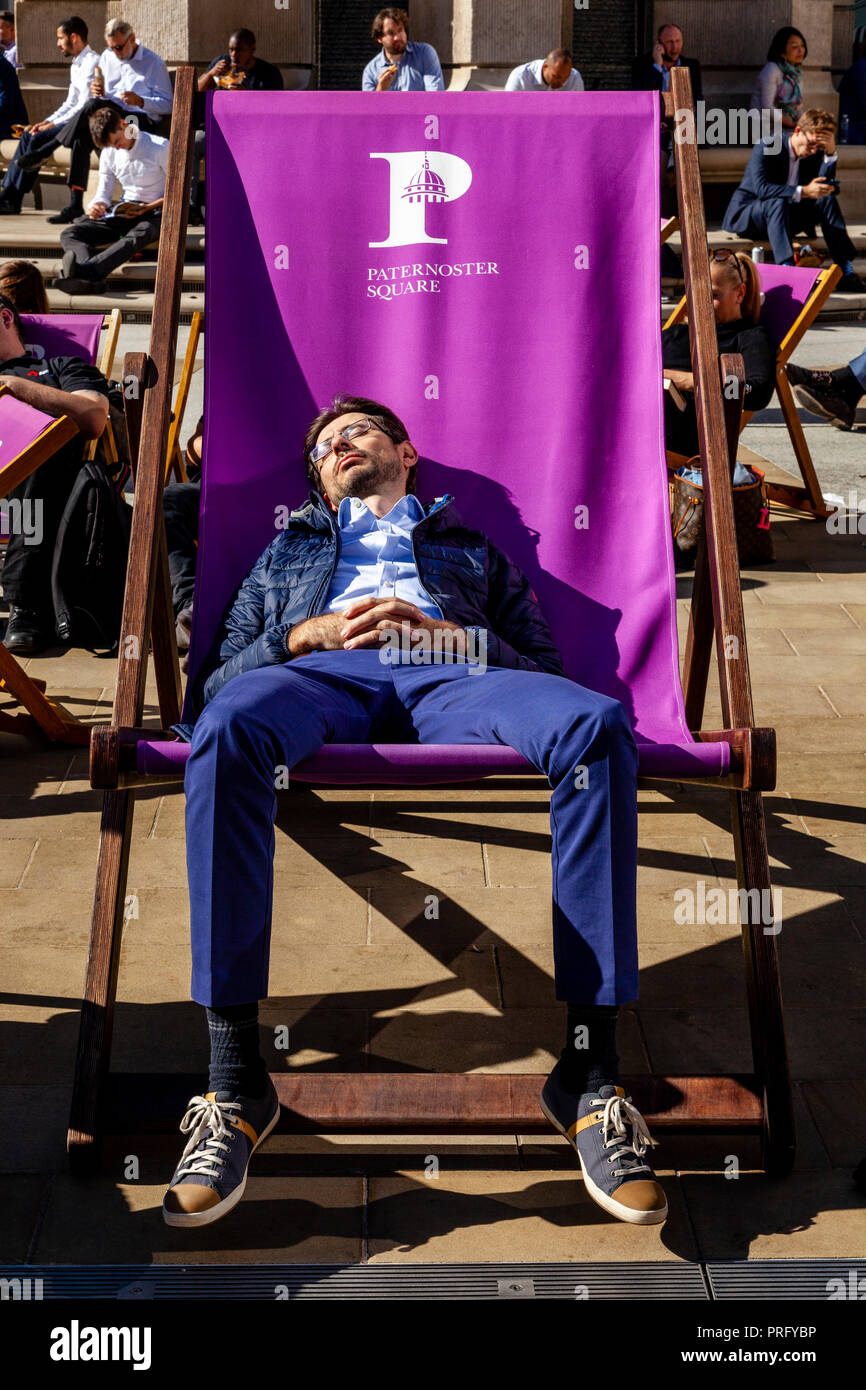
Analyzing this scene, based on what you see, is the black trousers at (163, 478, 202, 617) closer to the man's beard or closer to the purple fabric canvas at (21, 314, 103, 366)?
the purple fabric canvas at (21, 314, 103, 366)

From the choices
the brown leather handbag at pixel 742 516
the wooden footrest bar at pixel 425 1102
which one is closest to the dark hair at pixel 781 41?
Result: the brown leather handbag at pixel 742 516

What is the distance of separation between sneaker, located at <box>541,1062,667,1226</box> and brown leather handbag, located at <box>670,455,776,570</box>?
3.42 m

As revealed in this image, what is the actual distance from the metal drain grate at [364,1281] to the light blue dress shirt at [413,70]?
10699 mm

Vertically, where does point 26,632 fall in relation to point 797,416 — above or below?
below

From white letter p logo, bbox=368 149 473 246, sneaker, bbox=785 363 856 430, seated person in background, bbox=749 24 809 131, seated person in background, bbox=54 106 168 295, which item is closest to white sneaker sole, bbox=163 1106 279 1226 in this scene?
white letter p logo, bbox=368 149 473 246

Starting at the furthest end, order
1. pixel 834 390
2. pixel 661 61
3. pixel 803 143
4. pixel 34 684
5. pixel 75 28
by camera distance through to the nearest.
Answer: pixel 661 61, pixel 75 28, pixel 803 143, pixel 834 390, pixel 34 684

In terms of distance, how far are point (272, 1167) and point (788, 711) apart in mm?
2388

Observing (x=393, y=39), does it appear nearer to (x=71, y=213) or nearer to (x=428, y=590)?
(x=71, y=213)

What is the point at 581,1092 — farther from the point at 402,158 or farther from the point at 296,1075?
the point at 402,158

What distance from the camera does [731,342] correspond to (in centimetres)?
598

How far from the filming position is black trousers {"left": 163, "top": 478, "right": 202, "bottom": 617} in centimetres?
461

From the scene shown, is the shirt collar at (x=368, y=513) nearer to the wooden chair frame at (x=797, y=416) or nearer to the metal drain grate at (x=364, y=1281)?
the metal drain grate at (x=364, y=1281)

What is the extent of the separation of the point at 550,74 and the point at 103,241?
138 inches

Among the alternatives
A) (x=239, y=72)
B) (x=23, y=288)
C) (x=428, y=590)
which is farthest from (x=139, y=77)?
(x=428, y=590)
